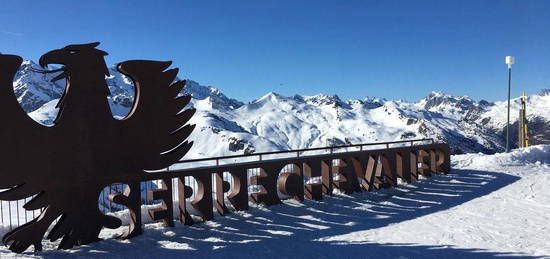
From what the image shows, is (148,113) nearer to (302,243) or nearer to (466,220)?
(302,243)

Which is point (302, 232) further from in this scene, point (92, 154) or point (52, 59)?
point (52, 59)

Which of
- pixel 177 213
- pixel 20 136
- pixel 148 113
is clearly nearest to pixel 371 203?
pixel 177 213

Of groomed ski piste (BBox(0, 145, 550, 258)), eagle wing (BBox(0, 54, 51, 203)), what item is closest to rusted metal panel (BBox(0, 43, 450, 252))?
eagle wing (BBox(0, 54, 51, 203))

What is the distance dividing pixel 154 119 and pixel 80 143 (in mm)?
1442

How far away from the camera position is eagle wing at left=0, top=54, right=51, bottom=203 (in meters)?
6.51

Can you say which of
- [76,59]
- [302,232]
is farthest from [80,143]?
[302,232]

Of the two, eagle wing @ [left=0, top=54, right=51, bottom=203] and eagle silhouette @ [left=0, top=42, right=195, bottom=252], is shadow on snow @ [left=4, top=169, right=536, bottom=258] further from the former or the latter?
eagle wing @ [left=0, top=54, right=51, bottom=203]

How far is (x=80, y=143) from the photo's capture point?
7.29 metres

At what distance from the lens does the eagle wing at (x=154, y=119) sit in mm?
7973

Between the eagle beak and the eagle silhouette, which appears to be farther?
the eagle beak

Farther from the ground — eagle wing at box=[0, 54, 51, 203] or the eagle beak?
the eagle beak

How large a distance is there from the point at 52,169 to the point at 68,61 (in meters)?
1.82

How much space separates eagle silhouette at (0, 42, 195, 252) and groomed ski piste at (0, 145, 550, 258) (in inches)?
→ 19.2

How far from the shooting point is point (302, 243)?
24.4 ft
